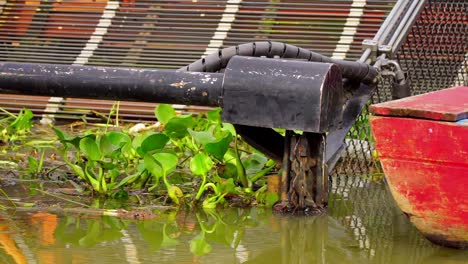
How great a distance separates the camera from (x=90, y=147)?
4.29 meters

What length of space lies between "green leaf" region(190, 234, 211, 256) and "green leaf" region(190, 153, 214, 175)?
52cm

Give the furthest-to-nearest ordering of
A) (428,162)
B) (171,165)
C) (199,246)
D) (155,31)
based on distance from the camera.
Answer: (155,31), (171,165), (199,246), (428,162)

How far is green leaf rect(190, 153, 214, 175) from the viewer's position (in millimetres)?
4219

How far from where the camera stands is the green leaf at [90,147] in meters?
4.28

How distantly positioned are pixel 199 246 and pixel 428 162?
0.83 m

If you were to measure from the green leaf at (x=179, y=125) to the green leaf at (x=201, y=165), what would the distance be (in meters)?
0.43

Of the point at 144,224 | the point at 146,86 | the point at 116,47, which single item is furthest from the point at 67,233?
the point at 116,47

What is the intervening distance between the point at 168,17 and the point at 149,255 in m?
4.46

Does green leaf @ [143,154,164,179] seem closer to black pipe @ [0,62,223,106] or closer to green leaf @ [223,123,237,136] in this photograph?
black pipe @ [0,62,223,106]

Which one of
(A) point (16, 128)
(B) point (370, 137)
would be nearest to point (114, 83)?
(B) point (370, 137)

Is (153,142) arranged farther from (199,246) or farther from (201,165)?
(199,246)

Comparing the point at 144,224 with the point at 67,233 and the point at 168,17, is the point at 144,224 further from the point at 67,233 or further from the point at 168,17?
the point at 168,17

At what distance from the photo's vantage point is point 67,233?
370 centimetres

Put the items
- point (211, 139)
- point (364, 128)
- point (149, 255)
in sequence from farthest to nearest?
point (364, 128)
point (211, 139)
point (149, 255)
